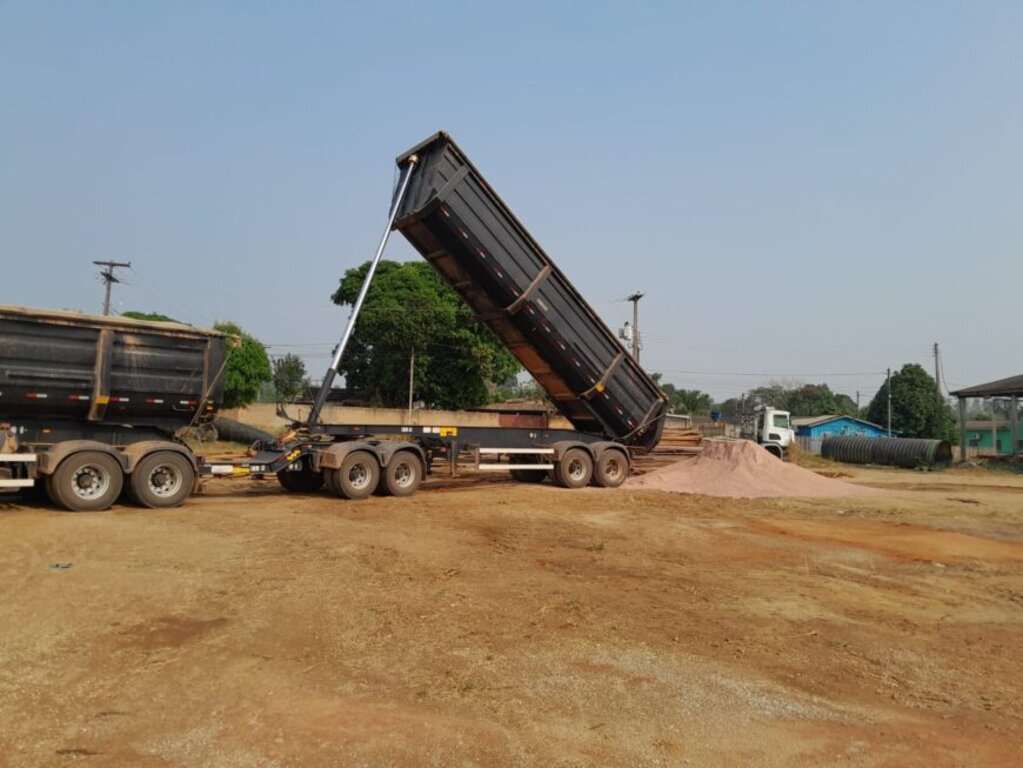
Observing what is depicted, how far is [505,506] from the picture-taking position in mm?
14125

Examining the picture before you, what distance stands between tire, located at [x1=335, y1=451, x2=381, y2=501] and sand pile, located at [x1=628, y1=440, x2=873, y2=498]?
752 cm

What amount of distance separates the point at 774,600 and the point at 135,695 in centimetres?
562

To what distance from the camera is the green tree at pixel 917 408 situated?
56750mm

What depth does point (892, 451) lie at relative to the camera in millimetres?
34062

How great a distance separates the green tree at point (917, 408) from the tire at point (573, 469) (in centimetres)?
4874

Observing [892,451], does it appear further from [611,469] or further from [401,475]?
[401,475]

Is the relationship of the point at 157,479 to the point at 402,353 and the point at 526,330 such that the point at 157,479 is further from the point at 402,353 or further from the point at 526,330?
the point at 402,353

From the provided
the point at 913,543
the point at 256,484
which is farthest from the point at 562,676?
the point at 256,484

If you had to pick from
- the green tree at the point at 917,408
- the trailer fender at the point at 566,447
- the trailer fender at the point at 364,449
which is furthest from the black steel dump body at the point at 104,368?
the green tree at the point at 917,408

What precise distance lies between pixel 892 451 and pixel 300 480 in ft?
95.4

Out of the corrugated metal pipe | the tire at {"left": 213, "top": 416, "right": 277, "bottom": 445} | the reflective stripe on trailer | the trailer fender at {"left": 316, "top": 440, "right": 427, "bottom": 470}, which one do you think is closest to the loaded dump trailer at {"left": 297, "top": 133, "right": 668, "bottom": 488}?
the trailer fender at {"left": 316, "top": 440, "right": 427, "bottom": 470}

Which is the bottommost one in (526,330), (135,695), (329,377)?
(135,695)

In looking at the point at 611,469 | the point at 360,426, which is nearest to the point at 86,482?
the point at 360,426

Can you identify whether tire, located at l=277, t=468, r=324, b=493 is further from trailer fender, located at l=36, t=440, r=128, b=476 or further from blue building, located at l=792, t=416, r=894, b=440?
blue building, located at l=792, t=416, r=894, b=440
